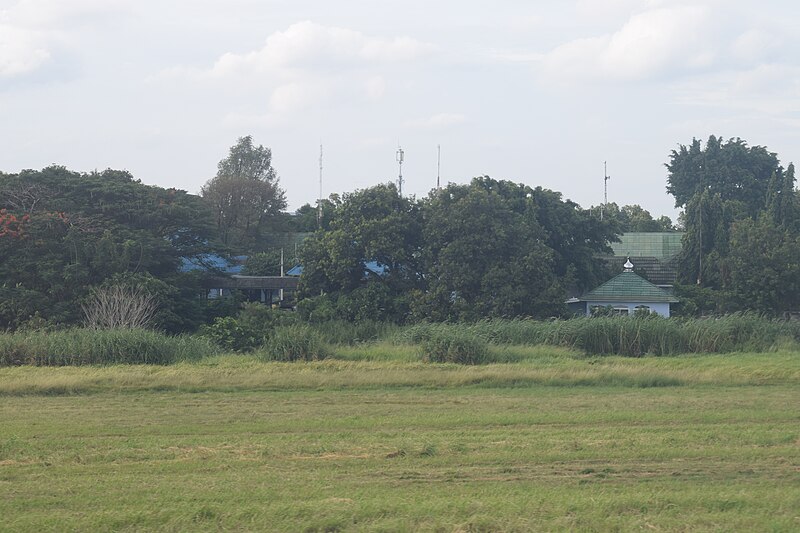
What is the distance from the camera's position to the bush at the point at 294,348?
19969 mm

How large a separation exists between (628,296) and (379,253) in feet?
35.3

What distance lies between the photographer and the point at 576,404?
13961mm

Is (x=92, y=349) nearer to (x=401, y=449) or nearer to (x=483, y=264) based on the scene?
(x=401, y=449)

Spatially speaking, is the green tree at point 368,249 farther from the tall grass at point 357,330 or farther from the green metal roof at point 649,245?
the green metal roof at point 649,245

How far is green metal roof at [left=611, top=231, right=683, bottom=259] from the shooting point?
167ft

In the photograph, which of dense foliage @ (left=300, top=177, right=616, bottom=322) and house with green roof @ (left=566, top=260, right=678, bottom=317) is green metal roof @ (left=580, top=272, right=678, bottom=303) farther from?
dense foliage @ (left=300, top=177, right=616, bottom=322)

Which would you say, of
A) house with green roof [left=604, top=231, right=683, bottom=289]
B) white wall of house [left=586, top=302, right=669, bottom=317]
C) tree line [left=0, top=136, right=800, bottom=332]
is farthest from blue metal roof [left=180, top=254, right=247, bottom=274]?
house with green roof [left=604, top=231, right=683, bottom=289]

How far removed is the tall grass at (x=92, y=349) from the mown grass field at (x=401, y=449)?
198cm

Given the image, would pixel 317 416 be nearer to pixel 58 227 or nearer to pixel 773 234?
pixel 58 227

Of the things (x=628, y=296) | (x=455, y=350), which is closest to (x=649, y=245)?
(x=628, y=296)

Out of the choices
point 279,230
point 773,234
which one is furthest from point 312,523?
point 279,230

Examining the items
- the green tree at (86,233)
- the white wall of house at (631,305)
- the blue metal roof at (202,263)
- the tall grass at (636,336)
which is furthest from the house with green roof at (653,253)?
the tall grass at (636,336)

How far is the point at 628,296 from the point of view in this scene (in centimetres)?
3662

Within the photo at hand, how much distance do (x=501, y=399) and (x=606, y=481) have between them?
5.67 m
